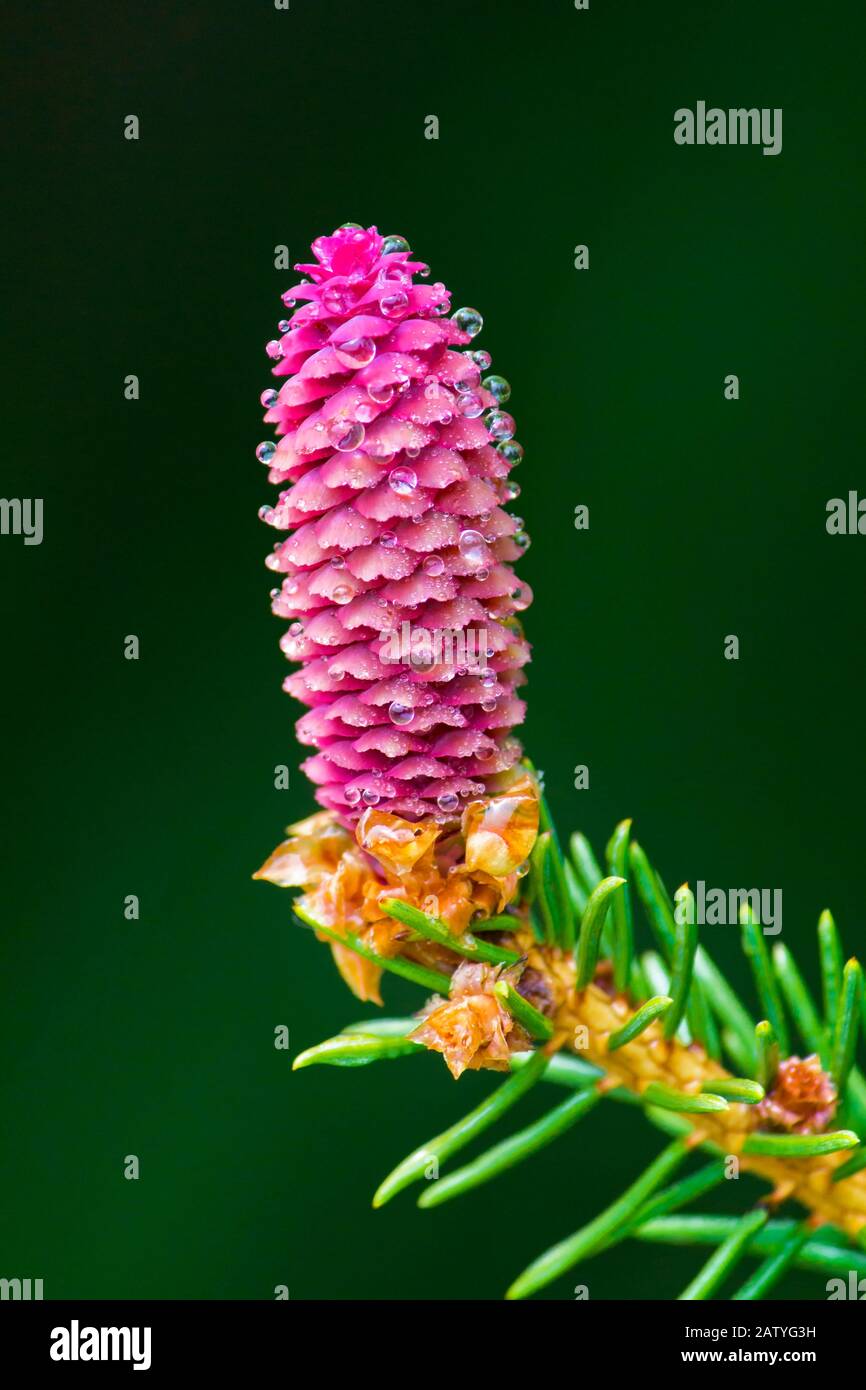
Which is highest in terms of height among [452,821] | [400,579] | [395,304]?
[395,304]

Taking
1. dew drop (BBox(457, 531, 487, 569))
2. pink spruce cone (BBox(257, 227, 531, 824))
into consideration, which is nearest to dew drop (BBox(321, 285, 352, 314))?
pink spruce cone (BBox(257, 227, 531, 824))

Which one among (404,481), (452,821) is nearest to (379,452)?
(404,481)

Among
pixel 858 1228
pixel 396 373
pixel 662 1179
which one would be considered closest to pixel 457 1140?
pixel 662 1179

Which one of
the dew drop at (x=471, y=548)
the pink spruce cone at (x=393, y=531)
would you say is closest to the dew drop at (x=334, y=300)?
the pink spruce cone at (x=393, y=531)

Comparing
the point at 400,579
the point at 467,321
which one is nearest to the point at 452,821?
the point at 400,579

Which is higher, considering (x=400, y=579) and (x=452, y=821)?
(x=400, y=579)

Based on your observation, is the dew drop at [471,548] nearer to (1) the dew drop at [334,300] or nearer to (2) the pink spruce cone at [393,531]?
(2) the pink spruce cone at [393,531]

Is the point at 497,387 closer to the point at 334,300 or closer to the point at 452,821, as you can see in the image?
the point at 334,300

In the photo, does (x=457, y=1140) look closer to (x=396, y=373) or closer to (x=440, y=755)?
(x=440, y=755)
